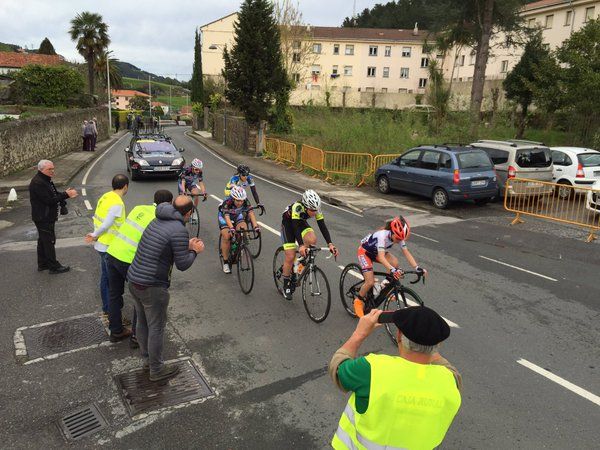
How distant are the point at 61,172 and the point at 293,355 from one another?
53.9ft

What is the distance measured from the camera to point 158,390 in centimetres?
447

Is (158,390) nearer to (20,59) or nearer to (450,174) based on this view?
(450,174)

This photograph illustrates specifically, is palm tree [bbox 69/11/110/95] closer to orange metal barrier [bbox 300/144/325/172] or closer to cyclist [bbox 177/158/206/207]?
orange metal barrier [bbox 300/144/325/172]

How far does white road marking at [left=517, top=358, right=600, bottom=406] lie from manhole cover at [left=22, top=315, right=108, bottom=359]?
4927 millimetres

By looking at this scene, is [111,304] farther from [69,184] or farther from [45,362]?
[69,184]

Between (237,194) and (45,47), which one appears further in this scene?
(45,47)

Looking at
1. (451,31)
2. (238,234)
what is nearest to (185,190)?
(238,234)

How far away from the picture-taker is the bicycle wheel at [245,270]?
22.7ft

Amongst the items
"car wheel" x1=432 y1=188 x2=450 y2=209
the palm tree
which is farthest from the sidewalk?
the palm tree

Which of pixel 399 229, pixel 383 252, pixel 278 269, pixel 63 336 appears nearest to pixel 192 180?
pixel 278 269

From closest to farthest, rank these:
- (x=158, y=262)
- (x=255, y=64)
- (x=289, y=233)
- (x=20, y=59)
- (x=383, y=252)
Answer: (x=158, y=262), (x=383, y=252), (x=289, y=233), (x=255, y=64), (x=20, y=59)

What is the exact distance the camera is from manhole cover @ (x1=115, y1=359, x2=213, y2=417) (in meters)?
4.27

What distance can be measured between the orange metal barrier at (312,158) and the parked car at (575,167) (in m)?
8.79

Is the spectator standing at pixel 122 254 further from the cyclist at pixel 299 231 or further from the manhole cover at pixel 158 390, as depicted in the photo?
the cyclist at pixel 299 231
